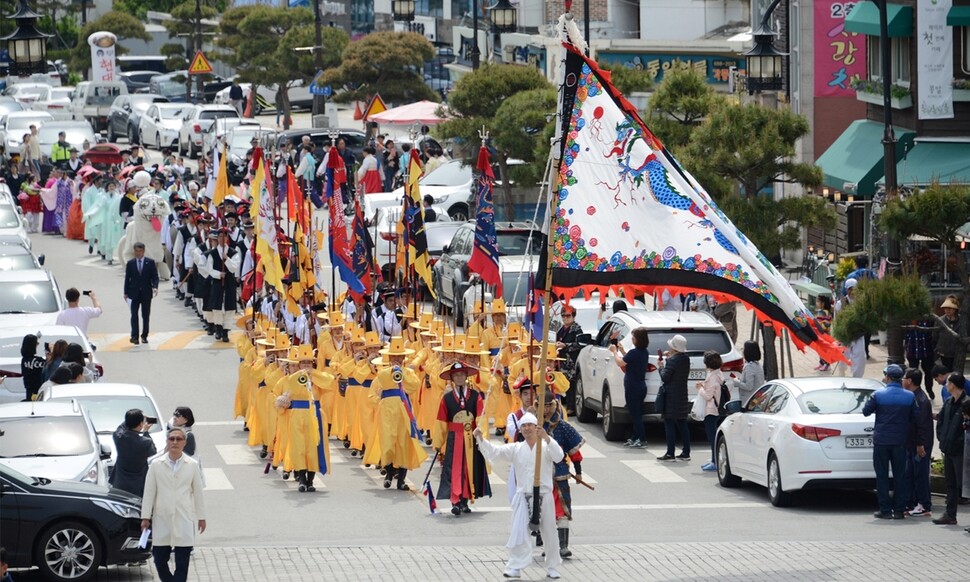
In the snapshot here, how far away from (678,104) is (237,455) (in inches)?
362

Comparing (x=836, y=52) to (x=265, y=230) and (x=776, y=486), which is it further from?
(x=776, y=486)

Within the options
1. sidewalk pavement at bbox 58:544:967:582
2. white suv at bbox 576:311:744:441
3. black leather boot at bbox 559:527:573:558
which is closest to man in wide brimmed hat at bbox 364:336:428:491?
sidewalk pavement at bbox 58:544:967:582

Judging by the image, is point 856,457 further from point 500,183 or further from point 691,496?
point 500,183

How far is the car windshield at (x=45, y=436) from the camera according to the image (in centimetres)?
1645

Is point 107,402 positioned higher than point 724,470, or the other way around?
point 107,402

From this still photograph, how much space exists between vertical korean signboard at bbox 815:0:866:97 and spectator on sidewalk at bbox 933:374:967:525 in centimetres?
1825

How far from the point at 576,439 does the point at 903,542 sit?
9.80 ft

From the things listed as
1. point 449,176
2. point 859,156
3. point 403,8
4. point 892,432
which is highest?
point 403,8

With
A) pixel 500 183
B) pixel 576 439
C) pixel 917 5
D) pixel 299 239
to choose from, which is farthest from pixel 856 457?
pixel 500 183

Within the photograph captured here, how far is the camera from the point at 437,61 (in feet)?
252

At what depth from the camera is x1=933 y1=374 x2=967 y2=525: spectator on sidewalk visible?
671 inches

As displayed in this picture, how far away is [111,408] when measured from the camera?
18984mm

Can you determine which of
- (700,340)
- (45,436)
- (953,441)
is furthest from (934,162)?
(45,436)

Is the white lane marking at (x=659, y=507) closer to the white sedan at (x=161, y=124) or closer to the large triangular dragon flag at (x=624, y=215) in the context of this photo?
the large triangular dragon flag at (x=624, y=215)
